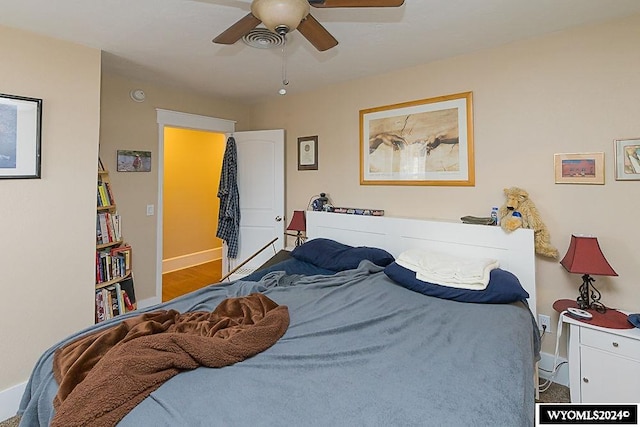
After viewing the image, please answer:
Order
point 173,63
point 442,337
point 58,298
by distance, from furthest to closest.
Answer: point 173,63
point 58,298
point 442,337

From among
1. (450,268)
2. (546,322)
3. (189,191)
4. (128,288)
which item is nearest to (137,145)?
(128,288)

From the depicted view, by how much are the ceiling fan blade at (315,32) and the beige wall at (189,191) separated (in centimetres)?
422

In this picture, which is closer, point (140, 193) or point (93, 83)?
point (93, 83)

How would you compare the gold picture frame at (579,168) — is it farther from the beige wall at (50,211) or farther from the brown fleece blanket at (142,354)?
the beige wall at (50,211)

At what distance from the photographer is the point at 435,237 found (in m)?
2.71

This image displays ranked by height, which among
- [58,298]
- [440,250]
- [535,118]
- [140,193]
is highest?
[535,118]

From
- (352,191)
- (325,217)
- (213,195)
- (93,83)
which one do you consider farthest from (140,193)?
(213,195)

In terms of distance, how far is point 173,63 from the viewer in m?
2.91

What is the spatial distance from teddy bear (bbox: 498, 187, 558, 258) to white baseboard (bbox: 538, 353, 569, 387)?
29.9 inches

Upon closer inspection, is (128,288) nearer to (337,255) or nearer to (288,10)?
(337,255)

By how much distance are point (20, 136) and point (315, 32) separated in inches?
79.3

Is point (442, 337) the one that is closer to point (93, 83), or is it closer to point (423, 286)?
point (423, 286)

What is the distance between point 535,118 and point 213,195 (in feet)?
17.2

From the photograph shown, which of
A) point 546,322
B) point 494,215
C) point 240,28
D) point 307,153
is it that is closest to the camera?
point 240,28
